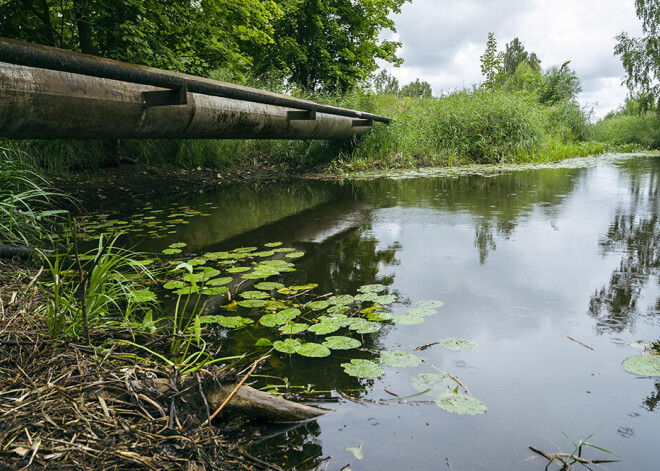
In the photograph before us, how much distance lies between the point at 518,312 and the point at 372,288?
711 mm

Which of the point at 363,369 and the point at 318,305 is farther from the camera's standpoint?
the point at 318,305

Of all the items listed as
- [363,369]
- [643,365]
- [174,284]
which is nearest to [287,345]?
[363,369]

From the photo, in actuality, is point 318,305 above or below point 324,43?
below

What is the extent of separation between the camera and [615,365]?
55.1 inches

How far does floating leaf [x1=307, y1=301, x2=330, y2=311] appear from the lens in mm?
1914

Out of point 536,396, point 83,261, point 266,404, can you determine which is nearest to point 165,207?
point 83,261

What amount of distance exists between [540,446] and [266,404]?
2.44 ft

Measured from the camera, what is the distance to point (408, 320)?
5.83ft

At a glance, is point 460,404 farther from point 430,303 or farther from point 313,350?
point 430,303

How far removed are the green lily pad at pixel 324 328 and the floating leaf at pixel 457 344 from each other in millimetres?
433

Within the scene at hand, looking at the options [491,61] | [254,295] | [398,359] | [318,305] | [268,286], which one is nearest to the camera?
[398,359]

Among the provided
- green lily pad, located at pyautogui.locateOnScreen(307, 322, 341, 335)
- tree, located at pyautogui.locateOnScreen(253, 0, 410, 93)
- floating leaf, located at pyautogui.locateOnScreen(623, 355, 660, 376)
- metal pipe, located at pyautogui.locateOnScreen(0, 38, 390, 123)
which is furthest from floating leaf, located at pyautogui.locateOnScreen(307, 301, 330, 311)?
tree, located at pyautogui.locateOnScreen(253, 0, 410, 93)

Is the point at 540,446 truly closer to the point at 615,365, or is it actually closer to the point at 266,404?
the point at 615,365

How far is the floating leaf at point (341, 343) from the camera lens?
1556 mm
